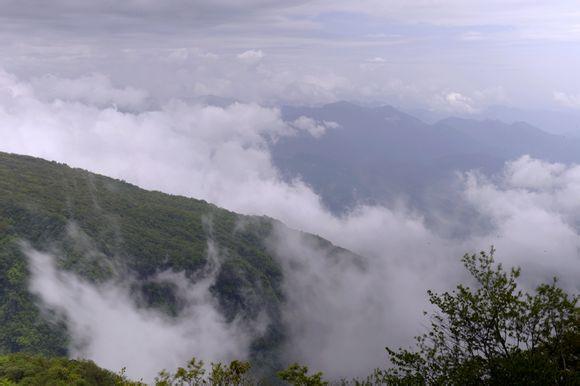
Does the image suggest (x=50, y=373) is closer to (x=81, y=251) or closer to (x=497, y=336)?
(x=497, y=336)

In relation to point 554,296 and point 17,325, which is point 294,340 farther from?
point 554,296

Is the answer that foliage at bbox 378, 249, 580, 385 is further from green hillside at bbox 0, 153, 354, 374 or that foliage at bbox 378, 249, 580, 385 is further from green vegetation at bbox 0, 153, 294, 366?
green vegetation at bbox 0, 153, 294, 366

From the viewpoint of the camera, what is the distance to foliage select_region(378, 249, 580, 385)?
2025 cm

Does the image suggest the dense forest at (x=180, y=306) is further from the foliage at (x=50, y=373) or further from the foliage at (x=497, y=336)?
the foliage at (x=50, y=373)

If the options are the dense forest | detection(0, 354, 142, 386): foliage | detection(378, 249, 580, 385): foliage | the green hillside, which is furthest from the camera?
the green hillside

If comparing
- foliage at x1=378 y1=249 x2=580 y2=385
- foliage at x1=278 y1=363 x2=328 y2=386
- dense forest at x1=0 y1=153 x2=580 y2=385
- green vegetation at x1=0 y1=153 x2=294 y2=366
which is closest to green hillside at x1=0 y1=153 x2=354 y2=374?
green vegetation at x1=0 y1=153 x2=294 y2=366

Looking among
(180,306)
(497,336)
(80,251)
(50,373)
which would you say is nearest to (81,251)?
(80,251)

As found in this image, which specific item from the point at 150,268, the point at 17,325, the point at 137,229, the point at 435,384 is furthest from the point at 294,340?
the point at 435,384

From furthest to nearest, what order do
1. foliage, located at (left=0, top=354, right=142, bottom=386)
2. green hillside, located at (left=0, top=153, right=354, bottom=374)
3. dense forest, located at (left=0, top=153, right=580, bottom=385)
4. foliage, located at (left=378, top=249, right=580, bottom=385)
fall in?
1. green hillside, located at (left=0, top=153, right=354, bottom=374)
2. foliage, located at (left=0, top=354, right=142, bottom=386)
3. dense forest, located at (left=0, top=153, right=580, bottom=385)
4. foliage, located at (left=378, top=249, right=580, bottom=385)

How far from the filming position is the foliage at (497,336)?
797 inches

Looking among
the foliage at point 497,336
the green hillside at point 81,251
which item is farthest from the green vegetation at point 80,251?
the foliage at point 497,336

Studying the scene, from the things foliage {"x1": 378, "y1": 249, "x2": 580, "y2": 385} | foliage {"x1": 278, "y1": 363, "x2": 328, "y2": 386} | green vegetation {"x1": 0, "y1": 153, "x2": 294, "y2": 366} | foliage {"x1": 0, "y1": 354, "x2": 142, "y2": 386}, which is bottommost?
foliage {"x1": 278, "y1": 363, "x2": 328, "y2": 386}

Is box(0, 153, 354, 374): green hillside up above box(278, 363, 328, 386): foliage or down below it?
above

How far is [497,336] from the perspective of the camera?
2178 cm
